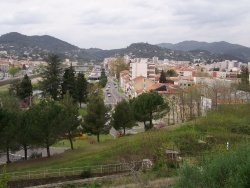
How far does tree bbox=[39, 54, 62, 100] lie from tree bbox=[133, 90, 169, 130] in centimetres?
1702

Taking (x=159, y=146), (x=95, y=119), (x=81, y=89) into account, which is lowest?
(x=159, y=146)

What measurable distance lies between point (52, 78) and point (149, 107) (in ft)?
60.2

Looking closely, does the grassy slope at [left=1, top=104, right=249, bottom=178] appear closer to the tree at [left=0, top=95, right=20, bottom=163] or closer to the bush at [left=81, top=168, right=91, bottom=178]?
the tree at [left=0, top=95, right=20, bottom=163]

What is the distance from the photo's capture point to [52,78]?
128ft

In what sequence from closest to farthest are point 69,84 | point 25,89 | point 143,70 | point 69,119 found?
1. point 69,119
2. point 25,89
3. point 69,84
4. point 143,70

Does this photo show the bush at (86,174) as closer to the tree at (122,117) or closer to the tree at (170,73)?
the tree at (122,117)

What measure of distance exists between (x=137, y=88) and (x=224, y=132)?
35.3 meters

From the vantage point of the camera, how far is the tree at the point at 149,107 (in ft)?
80.6

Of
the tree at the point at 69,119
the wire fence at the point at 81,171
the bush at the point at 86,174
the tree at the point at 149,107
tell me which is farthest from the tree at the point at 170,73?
the bush at the point at 86,174

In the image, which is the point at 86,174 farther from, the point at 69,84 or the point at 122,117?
the point at 69,84

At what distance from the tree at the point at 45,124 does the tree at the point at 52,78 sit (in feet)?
70.5

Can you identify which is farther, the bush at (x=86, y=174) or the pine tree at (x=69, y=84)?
the pine tree at (x=69, y=84)

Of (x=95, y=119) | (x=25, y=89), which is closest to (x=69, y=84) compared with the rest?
(x=25, y=89)

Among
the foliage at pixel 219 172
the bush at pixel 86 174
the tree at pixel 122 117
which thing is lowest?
the bush at pixel 86 174
